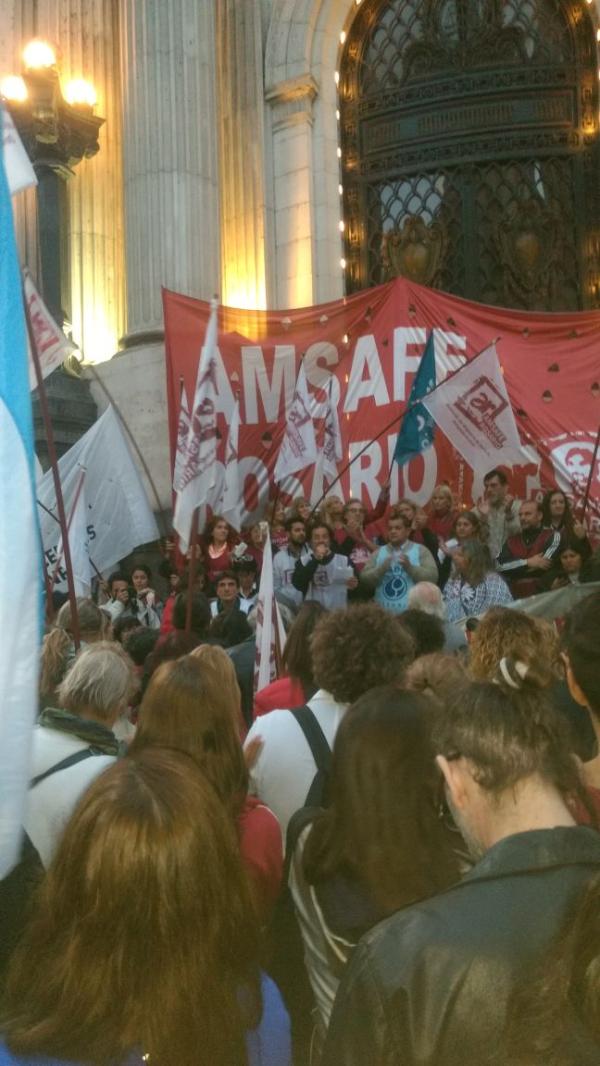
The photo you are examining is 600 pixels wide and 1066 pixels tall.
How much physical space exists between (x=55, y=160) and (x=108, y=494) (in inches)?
258

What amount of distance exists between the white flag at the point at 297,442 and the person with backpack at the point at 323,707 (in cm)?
543

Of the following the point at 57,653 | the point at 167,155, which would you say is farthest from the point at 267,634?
the point at 167,155

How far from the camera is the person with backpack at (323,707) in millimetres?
3436

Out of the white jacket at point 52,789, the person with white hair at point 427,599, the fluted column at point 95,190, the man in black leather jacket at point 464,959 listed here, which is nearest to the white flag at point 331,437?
the person with white hair at point 427,599

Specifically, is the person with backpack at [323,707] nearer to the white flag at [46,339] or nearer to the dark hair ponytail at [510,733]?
the dark hair ponytail at [510,733]

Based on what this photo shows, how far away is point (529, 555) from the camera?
8289 mm

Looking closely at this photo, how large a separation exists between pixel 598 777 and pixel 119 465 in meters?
6.33

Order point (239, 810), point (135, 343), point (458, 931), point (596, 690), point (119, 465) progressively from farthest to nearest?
point (135, 343) < point (119, 465) < point (239, 810) < point (596, 690) < point (458, 931)

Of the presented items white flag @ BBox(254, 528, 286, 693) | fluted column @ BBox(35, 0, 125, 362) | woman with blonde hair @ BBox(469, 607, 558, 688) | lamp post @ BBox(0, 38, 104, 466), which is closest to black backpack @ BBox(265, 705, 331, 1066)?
woman with blonde hair @ BBox(469, 607, 558, 688)

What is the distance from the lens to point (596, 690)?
102 inches

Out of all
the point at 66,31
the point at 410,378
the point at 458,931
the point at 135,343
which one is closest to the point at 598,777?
the point at 458,931

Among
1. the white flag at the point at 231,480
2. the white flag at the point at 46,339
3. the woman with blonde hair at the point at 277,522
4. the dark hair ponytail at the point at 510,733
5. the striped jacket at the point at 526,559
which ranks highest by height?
the white flag at the point at 46,339

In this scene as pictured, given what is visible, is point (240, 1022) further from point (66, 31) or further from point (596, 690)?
point (66, 31)

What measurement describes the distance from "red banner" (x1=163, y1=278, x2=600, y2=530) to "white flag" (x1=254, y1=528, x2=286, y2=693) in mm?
2695
